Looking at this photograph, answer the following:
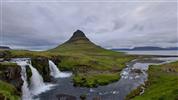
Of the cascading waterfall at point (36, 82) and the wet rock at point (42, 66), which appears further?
the wet rock at point (42, 66)

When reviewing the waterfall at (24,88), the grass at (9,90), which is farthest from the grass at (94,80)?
the grass at (9,90)

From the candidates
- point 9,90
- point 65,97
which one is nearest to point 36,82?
point 65,97

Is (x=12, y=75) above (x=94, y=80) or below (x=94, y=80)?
above

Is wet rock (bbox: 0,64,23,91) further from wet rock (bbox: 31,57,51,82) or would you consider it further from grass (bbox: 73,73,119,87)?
grass (bbox: 73,73,119,87)

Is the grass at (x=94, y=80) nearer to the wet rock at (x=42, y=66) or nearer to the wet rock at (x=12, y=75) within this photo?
the wet rock at (x=42, y=66)

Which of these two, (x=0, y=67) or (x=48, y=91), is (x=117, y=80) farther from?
(x=0, y=67)

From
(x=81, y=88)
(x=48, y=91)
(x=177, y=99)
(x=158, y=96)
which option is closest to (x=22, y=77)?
(x=48, y=91)

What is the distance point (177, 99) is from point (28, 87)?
162 feet

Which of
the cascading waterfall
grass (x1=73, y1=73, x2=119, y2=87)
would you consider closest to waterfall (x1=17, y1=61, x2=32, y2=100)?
the cascading waterfall

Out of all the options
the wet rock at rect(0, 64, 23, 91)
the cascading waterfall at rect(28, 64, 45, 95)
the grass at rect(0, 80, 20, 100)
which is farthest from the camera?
the cascading waterfall at rect(28, 64, 45, 95)

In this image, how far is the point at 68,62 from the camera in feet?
501

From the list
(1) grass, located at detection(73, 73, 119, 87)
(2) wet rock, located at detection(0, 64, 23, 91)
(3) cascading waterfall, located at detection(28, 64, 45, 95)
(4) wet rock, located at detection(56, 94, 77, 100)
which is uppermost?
(2) wet rock, located at detection(0, 64, 23, 91)

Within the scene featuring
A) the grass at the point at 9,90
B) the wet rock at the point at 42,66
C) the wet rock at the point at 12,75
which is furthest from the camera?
the wet rock at the point at 42,66

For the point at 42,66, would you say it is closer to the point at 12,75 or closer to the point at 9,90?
the point at 12,75
